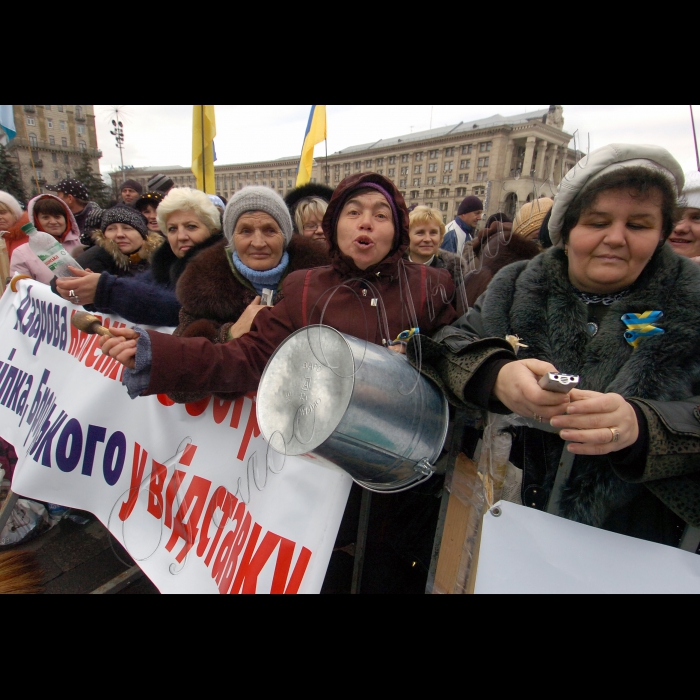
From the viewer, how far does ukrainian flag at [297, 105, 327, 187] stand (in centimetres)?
516

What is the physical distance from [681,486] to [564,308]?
521 mm

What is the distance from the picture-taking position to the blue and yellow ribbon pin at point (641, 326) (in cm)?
100

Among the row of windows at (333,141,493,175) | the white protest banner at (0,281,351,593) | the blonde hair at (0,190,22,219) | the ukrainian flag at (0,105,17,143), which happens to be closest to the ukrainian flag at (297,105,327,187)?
the row of windows at (333,141,493,175)

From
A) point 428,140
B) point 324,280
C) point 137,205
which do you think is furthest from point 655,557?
point 137,205

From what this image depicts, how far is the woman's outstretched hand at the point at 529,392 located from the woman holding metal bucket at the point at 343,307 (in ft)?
1.52

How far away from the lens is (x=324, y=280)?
1590mm

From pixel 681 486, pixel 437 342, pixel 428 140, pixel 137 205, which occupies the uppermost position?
pixel 428 140

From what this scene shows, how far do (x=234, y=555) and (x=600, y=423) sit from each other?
50.1 inches

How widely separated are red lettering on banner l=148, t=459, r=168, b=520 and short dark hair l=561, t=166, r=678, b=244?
1.97 metres

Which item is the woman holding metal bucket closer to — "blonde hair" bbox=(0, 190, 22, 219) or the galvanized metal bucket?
the galvanized metal bucket

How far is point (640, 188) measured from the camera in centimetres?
102

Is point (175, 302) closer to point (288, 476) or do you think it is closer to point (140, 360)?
point (140, 360)

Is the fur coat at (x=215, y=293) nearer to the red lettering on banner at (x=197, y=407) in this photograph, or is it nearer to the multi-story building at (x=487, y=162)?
the red lettering on banner at (x=197, y=407)

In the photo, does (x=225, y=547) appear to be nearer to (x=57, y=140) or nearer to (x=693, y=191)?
(x=693, y=191)
